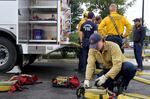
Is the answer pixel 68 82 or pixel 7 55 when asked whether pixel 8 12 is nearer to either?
pixel 7 55

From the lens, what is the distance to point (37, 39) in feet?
37.8

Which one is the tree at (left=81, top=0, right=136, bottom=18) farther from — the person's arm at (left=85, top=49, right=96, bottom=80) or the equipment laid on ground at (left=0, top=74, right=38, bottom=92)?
the person's arm at (left=85, top=49, right=96, bottom=80)

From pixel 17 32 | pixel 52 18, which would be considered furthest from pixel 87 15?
pixel 17 32

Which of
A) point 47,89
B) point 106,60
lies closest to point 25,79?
point 47,89

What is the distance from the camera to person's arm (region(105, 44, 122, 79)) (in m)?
6.77

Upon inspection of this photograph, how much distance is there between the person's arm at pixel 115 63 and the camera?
6770 mm

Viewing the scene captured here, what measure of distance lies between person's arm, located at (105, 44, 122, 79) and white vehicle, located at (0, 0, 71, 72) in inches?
173

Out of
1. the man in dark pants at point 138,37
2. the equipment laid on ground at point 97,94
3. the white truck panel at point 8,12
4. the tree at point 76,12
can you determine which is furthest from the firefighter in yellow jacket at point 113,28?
the tree at point 76,12

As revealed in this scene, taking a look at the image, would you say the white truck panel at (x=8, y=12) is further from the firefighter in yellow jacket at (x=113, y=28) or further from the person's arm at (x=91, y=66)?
the person's arm at (x=91, y=66)

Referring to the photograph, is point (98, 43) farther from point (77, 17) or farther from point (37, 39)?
point (77, 17)

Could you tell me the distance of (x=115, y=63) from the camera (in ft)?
22.4

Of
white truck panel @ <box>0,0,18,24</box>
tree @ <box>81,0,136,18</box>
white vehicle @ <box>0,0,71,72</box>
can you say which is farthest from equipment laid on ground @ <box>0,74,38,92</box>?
tree @ <box>81,0,136,18</box>

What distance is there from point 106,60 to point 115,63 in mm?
306

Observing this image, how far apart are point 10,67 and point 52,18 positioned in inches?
63.5
